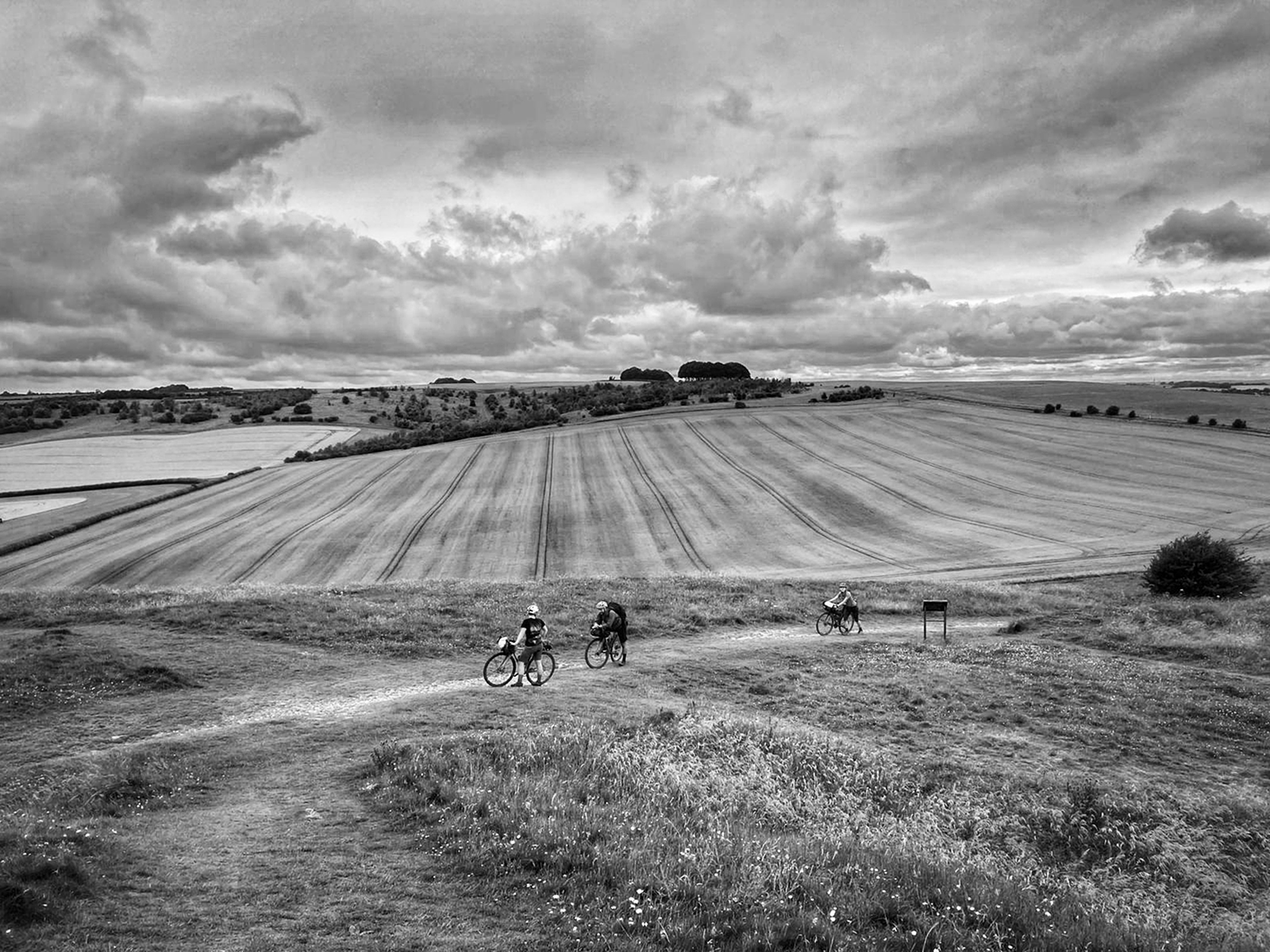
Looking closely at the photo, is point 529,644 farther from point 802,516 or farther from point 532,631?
point 802,516

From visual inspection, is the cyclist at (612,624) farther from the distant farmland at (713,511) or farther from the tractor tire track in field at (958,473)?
the tractor tire track in field at (958,473)

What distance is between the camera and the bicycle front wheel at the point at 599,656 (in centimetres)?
2317

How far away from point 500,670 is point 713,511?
4257 cm

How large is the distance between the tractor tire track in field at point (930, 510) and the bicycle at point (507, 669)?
3982 cm

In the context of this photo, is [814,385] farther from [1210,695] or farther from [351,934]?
[351,934]

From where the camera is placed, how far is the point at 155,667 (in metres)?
19.5

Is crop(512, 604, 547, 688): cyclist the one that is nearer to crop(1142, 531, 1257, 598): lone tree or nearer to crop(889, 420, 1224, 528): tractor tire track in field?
crop(1142, 531, 1257, 598): lone tree

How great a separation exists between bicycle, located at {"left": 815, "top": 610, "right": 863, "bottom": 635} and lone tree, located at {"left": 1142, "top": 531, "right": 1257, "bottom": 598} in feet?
57.9

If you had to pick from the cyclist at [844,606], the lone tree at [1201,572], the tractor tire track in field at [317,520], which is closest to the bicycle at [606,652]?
the cyclist at [844,606]

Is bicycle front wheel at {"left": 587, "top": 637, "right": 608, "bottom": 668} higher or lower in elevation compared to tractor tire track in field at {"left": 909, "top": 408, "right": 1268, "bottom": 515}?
lower

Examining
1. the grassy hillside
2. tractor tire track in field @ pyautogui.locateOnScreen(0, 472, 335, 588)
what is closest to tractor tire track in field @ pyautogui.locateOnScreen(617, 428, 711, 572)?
the grassy hillside

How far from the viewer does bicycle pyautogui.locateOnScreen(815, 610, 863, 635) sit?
1146 inches

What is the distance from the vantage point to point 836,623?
29156 millimetres

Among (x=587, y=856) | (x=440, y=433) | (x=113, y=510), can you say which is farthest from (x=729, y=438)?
(x=587, y=856)
